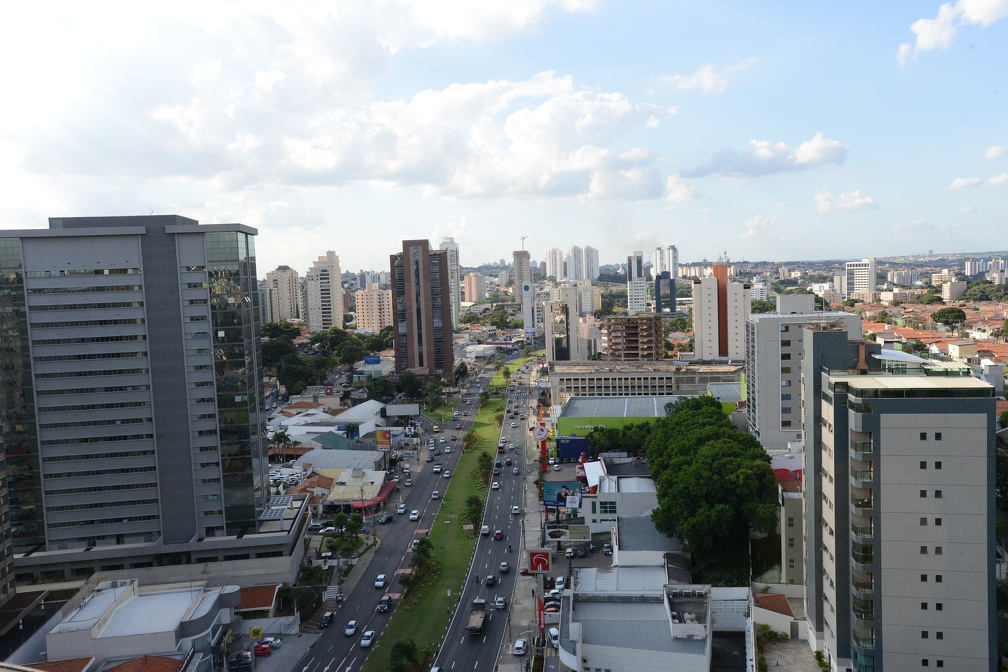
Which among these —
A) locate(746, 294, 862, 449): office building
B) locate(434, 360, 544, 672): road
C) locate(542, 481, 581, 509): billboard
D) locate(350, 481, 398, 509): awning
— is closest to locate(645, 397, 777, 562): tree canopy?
locate(542, 481, 581, 509): billboard

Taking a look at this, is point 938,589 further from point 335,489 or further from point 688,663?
point 335,489

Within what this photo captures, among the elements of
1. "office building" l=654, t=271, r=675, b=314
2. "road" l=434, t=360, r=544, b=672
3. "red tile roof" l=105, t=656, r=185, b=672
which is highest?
"office building" l=654, t=271, r=675, b=314

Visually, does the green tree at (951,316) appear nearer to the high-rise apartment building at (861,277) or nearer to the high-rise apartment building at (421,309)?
the high-rise apartment building at (421,309)

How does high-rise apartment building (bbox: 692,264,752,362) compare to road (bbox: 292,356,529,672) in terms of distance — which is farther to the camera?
high-rise apartment building (bbox: 692,264,752,362)

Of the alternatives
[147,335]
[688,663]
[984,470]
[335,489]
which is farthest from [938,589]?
[335,489]

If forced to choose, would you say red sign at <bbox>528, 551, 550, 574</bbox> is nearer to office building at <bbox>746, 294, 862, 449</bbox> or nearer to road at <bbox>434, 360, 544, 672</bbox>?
road at <bbox>434, 360, 544, 672</bbox>

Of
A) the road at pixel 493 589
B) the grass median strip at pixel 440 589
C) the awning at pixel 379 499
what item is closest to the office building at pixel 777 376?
the road at pixel 493 589

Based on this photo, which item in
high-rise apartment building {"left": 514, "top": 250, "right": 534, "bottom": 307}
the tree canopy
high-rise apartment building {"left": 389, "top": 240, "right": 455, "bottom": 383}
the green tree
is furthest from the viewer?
high-rise apartment building {"left": 514, "top": 250, "right": 534, "bottom": 307}
